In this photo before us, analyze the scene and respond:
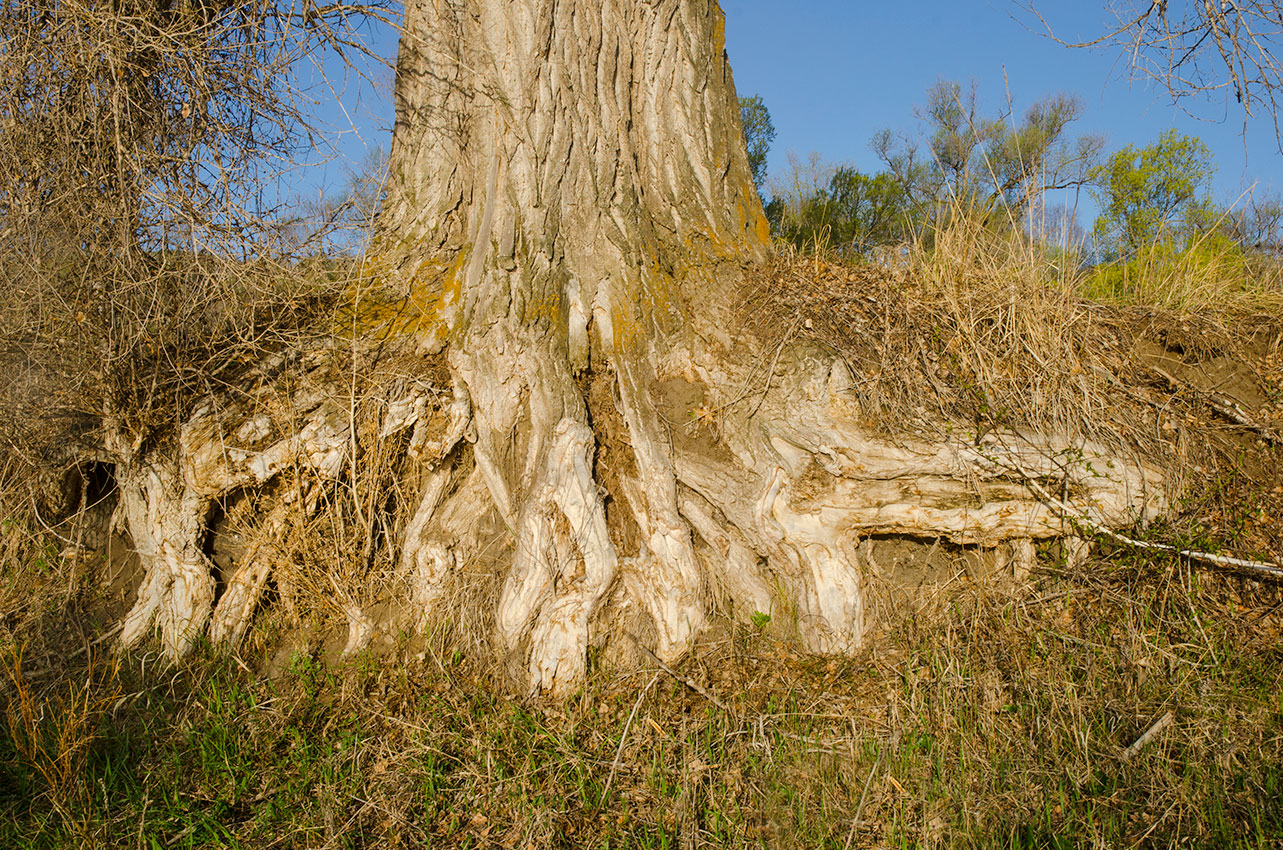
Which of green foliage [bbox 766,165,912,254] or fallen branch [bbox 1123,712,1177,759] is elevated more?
green foliage [bbox 766,165,912,254]

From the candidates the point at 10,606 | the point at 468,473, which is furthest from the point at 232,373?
the point at 10,606

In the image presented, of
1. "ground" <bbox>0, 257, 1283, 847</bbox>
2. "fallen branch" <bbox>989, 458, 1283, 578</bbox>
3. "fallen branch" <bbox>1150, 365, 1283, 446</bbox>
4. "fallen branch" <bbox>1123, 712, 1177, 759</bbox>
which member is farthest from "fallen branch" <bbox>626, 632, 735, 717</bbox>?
"fallen branch" <bbox>1150, 365, 1283, 446</bbox>

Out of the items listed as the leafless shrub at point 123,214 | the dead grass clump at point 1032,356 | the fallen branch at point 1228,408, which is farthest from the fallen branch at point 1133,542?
the leafless shrub at point 123,214

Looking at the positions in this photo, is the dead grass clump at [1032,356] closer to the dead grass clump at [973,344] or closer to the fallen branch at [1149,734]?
the dead grass clump at [973,344]

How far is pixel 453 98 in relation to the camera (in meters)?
3.87

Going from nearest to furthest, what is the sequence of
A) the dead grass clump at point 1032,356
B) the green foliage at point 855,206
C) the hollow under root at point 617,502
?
the hollow under root at point 617,502
the dead grass clump at point 1032,356
the green foliage at point 855,206

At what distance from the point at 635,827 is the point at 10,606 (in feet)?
10.7


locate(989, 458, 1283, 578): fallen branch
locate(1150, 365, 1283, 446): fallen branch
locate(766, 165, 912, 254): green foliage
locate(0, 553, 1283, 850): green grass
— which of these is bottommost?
locate(0, 553, 1283, 850): green grass

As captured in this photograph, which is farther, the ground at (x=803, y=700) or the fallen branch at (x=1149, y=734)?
the fallen branch at (x=1149, y=734)

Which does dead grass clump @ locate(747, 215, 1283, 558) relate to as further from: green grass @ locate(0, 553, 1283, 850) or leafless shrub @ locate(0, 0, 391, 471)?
leafless shrub @ locate(0, 0, 391, 471)

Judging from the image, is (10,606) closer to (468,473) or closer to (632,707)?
(468,473)

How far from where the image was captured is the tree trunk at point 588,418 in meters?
3.23

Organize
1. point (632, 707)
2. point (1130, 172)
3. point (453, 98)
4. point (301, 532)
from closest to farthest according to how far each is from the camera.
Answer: point (632, 707), point (301, 532), point (453, 98), point (1130, 172)

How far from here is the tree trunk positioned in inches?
127
